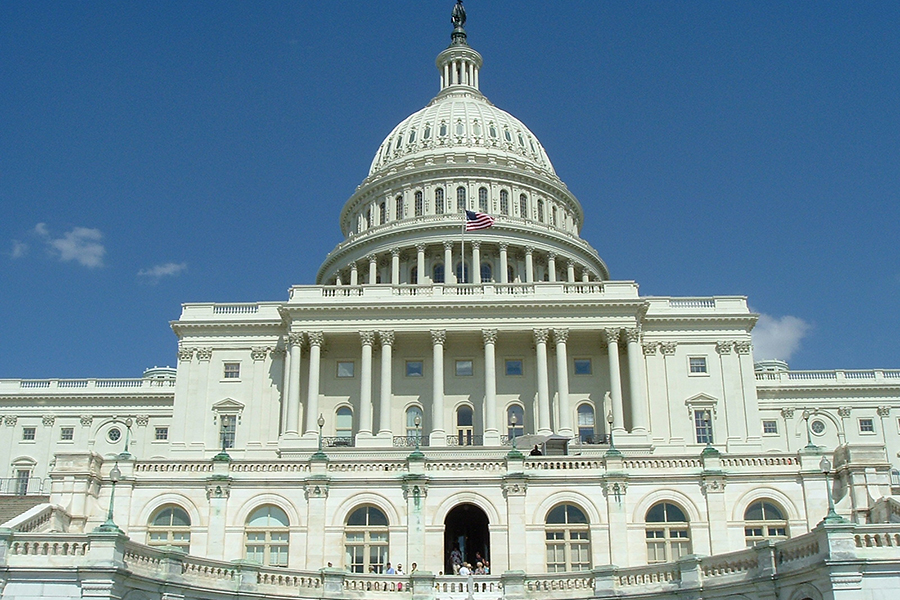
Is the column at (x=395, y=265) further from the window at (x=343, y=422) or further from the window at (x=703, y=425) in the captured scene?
the window at (x=703, y=425)

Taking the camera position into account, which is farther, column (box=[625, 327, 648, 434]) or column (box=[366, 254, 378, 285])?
column (box=[366, 254, 378, 285])

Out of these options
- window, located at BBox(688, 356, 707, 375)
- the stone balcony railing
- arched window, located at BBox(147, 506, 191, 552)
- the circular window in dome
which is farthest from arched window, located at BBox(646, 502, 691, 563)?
the circular window in dome

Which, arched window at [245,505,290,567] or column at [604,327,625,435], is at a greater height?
column at [604,327,625,435]

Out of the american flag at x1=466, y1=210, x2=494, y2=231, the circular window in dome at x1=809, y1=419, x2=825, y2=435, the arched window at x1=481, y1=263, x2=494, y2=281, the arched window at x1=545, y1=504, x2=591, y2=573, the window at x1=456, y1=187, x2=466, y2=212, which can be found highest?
the window at x1=456, y1=187, x2=466, y2=212

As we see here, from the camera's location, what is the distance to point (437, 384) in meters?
76.0

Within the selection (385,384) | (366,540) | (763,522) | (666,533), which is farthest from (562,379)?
(366,540)

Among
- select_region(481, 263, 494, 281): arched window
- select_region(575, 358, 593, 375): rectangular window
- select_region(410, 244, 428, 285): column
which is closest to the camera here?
select_region(575, 358, 593, 375): rectangular window

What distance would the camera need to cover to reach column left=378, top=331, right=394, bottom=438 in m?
75.0

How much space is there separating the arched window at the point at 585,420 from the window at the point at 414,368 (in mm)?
11950

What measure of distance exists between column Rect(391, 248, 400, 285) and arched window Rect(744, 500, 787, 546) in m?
59.0

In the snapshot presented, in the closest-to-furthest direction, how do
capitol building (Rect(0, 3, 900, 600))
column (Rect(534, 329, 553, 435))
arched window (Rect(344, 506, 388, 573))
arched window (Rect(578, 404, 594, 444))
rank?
capitol building (Rect(0, 3, 900, 600))
arched window (Rect(344, 506, 388, 573))
column (Rect(534, 329, 553, 435))
arched window (Rect(578, 404, 594, 444))

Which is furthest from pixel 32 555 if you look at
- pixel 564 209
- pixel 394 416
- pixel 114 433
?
pixel 564 209

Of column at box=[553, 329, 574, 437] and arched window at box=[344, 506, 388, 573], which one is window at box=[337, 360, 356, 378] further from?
arched window at box=[344, 506, 388, 573]

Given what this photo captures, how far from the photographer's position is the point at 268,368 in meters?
80.7
